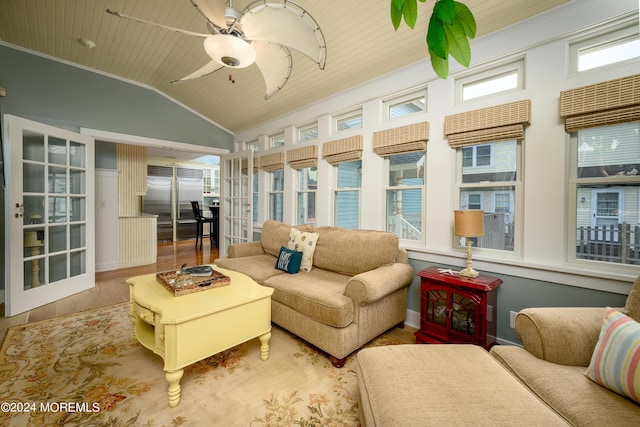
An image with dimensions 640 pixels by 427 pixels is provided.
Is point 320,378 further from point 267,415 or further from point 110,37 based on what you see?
point 110,37

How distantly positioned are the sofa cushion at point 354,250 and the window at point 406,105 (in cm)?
131

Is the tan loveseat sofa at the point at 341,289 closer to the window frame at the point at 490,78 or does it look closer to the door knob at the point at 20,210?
the window frame at the point at 490,78

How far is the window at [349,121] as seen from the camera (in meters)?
3.26

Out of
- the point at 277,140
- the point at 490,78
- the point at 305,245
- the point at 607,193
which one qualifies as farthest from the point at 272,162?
the point at 607,193

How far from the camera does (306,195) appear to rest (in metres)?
3.97

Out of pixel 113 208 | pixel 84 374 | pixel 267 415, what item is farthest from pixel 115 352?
pixel 113 208

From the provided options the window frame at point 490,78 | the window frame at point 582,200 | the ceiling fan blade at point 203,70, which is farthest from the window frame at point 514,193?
the ceiling fan blade at point 203,70

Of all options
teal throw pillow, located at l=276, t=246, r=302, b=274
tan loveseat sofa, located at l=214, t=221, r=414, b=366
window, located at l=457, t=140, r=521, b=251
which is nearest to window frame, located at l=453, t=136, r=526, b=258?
window, located at l=457, t=140, r=521, b=251

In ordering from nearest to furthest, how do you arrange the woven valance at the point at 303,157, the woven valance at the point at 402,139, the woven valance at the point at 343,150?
1. the woven valance at the point at 402,139
2. the woven valance at the point at 343,150
3. the woven valance at the point at 303,157

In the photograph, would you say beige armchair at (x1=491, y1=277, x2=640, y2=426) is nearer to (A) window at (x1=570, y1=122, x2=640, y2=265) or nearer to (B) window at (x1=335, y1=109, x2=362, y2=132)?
(A) window at (x1=570, y1=122, x2=640, y2=265)

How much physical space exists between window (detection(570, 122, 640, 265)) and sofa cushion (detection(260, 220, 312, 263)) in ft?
7.74

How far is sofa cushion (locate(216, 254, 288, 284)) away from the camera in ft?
8.71

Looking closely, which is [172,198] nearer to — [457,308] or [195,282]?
[195,282]

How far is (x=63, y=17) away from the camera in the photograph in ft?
8.92
